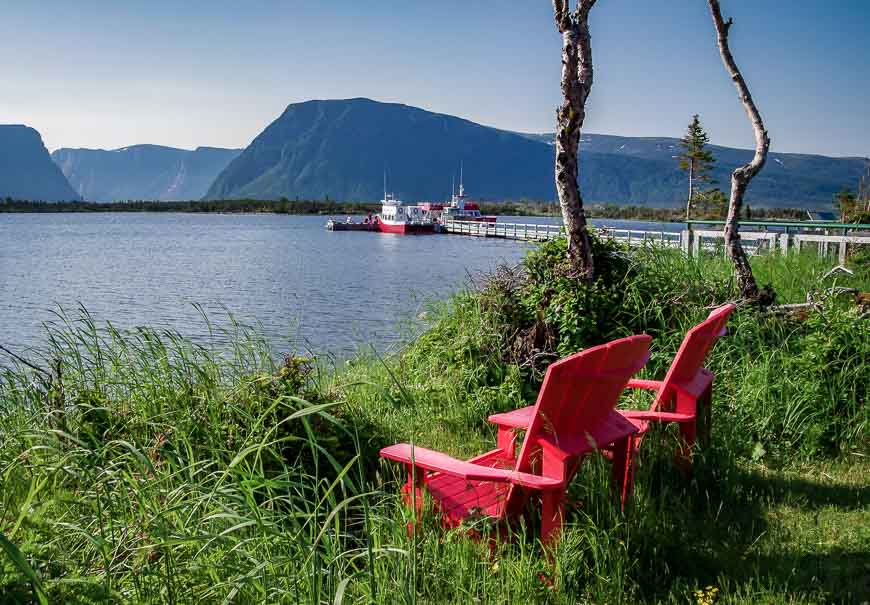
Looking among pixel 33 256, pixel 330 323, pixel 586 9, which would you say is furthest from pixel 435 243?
pixel 586 9

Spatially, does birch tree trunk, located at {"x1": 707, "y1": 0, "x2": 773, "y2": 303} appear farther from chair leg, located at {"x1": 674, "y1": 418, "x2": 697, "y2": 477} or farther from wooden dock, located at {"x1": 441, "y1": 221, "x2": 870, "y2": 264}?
chair leg, located at {"x1": 674, "y1": 418, "x2": 697, "y2": 477}

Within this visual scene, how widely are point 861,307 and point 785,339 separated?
637mm

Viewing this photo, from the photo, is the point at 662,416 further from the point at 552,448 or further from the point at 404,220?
the point at 404,220

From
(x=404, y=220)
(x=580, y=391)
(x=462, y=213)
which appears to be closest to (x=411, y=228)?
(x=404, y=220)

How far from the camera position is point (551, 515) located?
2.67 m

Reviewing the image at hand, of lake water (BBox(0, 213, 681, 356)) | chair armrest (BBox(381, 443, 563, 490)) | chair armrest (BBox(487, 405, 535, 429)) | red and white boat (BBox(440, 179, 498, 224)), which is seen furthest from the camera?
red and white boat (BBox(440, 179, 498, 224))

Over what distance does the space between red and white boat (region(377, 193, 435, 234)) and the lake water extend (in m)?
21.3

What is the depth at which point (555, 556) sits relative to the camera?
260cm

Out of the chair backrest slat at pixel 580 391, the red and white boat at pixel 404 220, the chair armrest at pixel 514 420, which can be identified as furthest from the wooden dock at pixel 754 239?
the red and white boat at pixel 404 220

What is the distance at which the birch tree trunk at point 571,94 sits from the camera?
19.7 ft

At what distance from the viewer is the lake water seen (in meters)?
15.3

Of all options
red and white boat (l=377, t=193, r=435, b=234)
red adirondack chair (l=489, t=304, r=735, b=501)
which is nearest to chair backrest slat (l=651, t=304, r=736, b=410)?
red adirondack chair (l=489, t=304, r=735, b=501)

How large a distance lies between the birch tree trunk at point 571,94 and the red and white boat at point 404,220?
260 ft

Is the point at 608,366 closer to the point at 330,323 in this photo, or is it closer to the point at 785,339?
the point at 785,339
